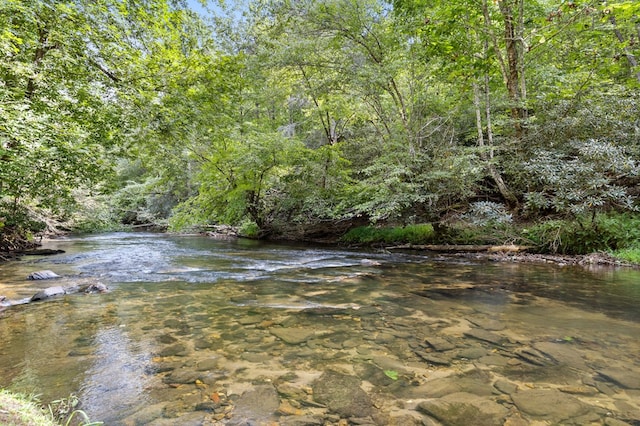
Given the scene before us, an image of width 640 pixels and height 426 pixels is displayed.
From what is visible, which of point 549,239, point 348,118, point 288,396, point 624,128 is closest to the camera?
point 288,396

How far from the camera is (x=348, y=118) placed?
17125mm

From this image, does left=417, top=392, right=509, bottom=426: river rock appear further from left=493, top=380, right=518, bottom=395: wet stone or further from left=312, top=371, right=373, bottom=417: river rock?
left=312, top=371, right=373, bottom=417: river rock

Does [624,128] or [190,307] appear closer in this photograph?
[190,307]

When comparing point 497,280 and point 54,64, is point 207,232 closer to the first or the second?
point 54,64

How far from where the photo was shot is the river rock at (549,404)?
2.51 meters

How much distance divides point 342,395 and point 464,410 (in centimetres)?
92

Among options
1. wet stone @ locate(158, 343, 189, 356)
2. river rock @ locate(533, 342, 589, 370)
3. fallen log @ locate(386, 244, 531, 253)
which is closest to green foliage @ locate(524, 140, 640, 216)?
fallen log @ locate(386, 244, 531, 253)

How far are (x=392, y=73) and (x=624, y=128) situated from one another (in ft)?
22.1

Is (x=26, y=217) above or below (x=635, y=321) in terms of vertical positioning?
above

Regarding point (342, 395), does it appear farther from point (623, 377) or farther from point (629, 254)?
point (629, 254)

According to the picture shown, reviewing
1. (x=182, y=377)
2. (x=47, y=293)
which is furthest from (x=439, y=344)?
(x=47, y=293)

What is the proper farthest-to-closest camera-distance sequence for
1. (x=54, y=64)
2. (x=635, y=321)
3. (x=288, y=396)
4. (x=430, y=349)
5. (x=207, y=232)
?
(x=207, y=232) → (x=54, y=64) → (x=635, y=321) → (x=430, y=349) → (x=288, y=396)

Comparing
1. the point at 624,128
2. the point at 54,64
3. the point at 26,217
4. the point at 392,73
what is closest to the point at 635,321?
the point at 624,128

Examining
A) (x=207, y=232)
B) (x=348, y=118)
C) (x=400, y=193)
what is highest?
(x=348, y=118)
